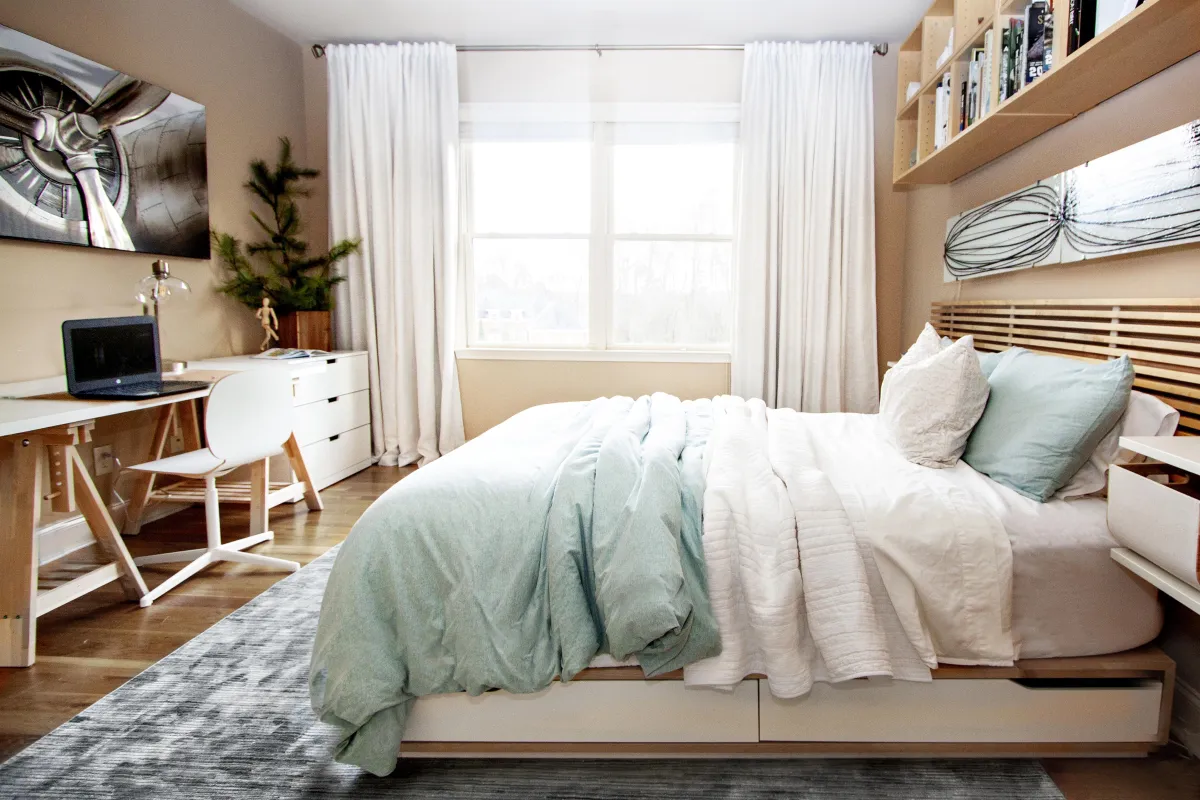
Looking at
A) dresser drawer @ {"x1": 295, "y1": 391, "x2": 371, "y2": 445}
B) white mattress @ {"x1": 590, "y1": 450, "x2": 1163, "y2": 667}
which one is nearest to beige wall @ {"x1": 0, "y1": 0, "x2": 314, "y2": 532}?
dresser drawer @ {"x1": 295, "y1": 391, "x2": 371, "y2": 445}

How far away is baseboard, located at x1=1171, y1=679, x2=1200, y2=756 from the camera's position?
1629 millimetres

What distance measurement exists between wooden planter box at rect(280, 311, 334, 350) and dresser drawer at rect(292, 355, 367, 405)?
0.74 feet

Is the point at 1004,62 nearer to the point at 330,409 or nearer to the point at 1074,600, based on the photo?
the point at 1074,600

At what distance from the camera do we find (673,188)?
4449 millimetres

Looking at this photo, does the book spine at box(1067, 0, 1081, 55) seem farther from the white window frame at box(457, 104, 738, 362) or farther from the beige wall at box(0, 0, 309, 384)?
the beige wall at box(0, 0, 309, 384)

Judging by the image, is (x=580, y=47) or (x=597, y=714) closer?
(x=597, y=714)

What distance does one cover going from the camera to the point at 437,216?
173 inches

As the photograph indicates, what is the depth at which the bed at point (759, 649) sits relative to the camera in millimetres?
1457

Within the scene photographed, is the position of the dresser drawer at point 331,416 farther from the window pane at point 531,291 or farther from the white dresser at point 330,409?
the window pane at point 531,291

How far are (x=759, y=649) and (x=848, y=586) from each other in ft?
0.77

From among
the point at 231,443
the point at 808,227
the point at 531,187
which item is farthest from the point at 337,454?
the point at 808,227

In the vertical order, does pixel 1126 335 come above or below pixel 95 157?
below

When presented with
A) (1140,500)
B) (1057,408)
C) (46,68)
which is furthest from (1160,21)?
(46,68)

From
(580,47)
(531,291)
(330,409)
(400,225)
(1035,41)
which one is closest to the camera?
(1035,41)
